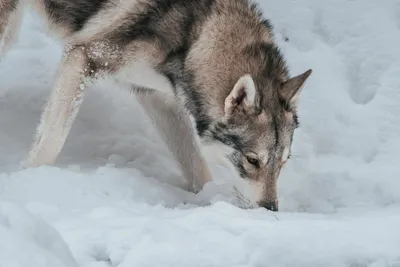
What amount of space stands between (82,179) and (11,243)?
1968 mm

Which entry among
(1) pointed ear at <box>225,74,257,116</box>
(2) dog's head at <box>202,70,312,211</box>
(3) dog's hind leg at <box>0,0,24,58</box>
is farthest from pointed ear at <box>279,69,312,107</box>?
(3) dog's hind leg at <box>0,0,24,58</box>

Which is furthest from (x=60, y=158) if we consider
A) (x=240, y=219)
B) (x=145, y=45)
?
(x=240, y=219)

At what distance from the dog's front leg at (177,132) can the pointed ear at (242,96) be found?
3.46 feet

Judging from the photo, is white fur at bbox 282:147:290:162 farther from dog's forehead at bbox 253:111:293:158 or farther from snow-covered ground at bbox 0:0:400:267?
snow-covered ground at bbox 0:0:400:267

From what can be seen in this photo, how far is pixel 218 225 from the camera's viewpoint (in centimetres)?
300

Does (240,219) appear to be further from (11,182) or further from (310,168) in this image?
(310,168)

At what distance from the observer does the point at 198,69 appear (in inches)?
176

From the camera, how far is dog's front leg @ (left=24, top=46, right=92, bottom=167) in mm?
4570

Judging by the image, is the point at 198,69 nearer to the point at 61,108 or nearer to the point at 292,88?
the point at 292,88

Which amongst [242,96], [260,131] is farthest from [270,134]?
[242,96]

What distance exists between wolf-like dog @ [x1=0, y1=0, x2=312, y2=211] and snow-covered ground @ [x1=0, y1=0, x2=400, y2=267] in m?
0.36

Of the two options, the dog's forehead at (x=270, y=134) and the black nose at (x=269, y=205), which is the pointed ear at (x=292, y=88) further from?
the black nose at (x=269, y=205)

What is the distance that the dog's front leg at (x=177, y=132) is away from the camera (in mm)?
5219

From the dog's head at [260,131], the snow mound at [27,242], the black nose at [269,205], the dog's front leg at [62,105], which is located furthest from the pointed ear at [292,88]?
the snow mound at [27,242]
